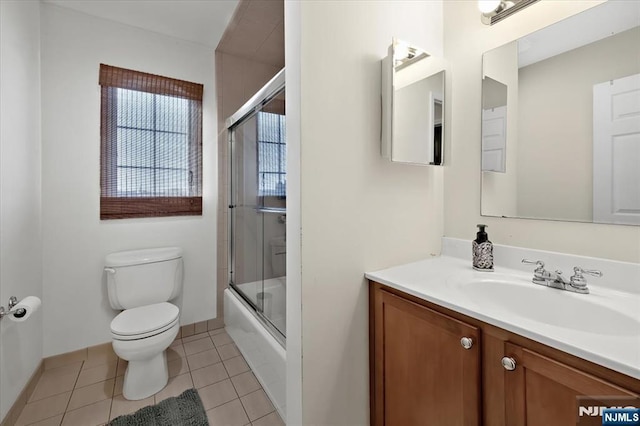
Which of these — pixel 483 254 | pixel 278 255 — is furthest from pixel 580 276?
pixel 278 255

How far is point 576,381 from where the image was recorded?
0.62 metres

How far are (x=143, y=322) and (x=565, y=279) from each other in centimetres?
208

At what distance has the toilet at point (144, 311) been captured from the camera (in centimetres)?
157

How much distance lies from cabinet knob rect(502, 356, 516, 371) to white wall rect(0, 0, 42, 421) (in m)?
2.07

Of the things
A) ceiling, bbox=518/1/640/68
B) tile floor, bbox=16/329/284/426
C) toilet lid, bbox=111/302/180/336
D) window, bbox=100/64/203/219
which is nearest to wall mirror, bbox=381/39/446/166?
ceiling, bbox=518/1/640/68

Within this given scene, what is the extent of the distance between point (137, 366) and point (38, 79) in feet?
6.12

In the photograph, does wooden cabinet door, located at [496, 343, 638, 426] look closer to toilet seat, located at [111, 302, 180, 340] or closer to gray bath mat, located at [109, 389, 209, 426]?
gray bath mat, located at [109, 389, 209, 426]

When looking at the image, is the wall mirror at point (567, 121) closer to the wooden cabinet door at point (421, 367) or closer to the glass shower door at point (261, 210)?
the wooden cabinet door at point (421, 367)

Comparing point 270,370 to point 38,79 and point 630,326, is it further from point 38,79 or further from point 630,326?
point 38,79

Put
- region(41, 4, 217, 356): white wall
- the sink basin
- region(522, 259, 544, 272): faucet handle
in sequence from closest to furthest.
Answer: the sink basin
region(522, 259, 544, 272): faucet handle
region(41, 4, 217, 356): white wall

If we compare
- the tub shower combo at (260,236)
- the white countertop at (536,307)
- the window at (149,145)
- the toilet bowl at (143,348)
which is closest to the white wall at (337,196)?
the white countertop at (536,307)

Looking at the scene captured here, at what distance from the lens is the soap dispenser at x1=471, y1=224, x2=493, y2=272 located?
1.21 metres

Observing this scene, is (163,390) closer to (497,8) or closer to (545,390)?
(545,390)

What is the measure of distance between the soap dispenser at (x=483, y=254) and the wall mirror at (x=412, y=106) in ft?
1.31
